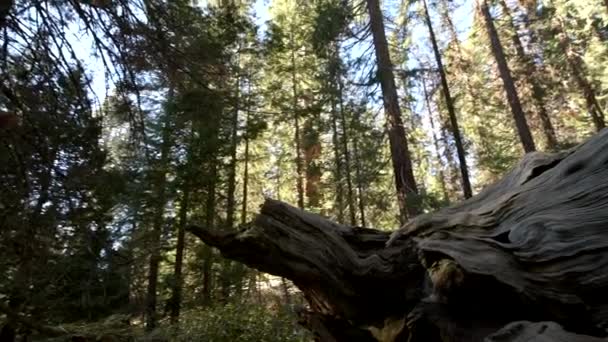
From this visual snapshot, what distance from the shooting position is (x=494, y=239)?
305cm

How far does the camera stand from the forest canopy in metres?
4.13

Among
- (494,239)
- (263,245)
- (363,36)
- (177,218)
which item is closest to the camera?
(494,239)

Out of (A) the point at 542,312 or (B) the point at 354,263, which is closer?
(A) the point at 542,312

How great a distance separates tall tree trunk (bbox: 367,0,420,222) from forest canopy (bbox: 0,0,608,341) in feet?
0.13

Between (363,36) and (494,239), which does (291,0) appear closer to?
(363,36)

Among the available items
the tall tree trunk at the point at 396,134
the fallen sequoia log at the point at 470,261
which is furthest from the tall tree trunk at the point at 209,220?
the fallen sequoia log at the point at 470,261

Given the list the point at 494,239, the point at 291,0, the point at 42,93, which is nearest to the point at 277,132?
the point at 291,0

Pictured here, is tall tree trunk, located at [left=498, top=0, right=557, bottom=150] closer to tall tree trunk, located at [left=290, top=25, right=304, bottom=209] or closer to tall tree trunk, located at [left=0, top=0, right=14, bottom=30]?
tall tree trunk, located at [left=290, top=25, right=304, bottom=209]

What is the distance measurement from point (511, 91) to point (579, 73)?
6.22 metres

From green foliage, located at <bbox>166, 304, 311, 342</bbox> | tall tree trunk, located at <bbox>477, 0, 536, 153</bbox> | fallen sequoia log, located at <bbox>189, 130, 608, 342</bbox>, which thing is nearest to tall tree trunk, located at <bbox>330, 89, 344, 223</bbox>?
tall tree trunk, located at <bbox>477, 0, 536, 153</bbox>

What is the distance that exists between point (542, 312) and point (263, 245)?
6.85 ft

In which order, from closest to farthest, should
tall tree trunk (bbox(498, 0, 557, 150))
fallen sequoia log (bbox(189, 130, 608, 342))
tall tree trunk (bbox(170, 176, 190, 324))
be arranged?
fallen sequoia log (bbox(189, 130, 608, 342)) < tall tree trunk (bbox(170, 176, 190, 324)) < tall tree trunk (bbox(498, 0, 557, 150))

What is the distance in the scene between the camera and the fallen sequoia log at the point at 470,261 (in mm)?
2488

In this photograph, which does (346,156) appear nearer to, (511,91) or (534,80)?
(511,91)
